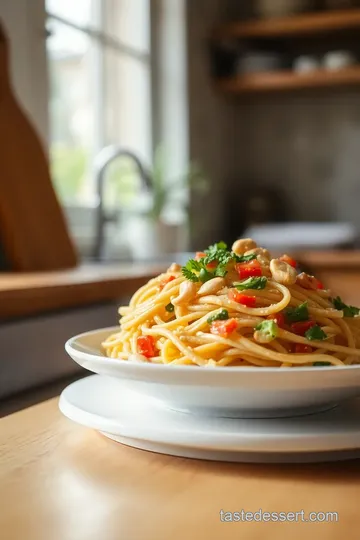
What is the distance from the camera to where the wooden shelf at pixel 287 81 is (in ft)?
11.9

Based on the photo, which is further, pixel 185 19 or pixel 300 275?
pixel 185 19

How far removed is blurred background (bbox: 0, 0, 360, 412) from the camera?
2.47 m

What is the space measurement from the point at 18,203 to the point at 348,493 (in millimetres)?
1509

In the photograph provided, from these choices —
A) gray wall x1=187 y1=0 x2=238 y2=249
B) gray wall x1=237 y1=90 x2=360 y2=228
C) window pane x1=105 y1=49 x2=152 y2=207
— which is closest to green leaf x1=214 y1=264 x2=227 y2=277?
window pane x1=105 y1=49 x2=152 y2=207

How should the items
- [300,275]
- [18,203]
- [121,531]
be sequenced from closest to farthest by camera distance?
[121,531], [300,275], [18,203]

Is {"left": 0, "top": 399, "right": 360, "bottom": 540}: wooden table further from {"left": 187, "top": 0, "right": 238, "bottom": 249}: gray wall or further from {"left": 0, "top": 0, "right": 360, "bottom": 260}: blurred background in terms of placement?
{"left": 187, "top": 0, "right": 238, "bottom": 249}: gray wall

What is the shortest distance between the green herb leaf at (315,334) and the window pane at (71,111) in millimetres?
→ 2233

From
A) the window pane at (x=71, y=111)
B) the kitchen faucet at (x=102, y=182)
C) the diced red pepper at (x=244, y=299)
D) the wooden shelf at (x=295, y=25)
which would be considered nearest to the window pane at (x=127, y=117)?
the window pane at (x=71, y=111)

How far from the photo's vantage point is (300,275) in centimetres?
78

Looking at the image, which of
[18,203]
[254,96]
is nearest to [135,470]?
[18,203]

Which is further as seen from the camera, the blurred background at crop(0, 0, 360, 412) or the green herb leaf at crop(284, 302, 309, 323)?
the blurred background at crop(0, 0, 360, 412)

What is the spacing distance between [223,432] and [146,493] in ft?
0.27

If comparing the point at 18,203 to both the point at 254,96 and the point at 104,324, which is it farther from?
the point at 254,96

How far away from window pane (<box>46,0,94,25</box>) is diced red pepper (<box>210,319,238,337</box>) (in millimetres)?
2219
